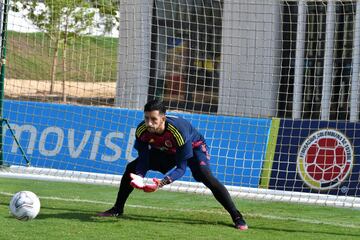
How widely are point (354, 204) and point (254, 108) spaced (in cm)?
712

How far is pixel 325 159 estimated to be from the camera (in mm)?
12250

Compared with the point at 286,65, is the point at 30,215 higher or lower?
lower

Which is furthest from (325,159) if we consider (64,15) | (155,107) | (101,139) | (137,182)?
(137,182)

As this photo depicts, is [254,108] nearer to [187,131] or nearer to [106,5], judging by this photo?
[106,5]

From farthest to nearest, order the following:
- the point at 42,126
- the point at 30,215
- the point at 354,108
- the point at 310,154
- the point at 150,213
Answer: the point at 354,108 → the point at 42,126 → the point at 310,154 → the point at 150,213 → the point at 30,215

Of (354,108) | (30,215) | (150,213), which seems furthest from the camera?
(354,108)

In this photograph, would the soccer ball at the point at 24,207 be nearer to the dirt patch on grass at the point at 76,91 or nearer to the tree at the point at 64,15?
the tree at the point at 64,15

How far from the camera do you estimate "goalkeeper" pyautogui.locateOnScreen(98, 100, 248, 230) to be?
839cm

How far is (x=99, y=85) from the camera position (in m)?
14.5

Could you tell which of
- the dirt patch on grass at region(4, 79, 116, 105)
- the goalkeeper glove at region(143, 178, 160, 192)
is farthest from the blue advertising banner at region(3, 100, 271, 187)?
the goalkeeper glove at region(143, 178, 160, 192)

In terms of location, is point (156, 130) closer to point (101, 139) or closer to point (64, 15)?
point (101, 139)

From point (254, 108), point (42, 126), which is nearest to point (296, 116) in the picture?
point (254, 108)

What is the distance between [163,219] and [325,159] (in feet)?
12.5

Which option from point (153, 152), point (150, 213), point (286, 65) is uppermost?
point (286, 65)
